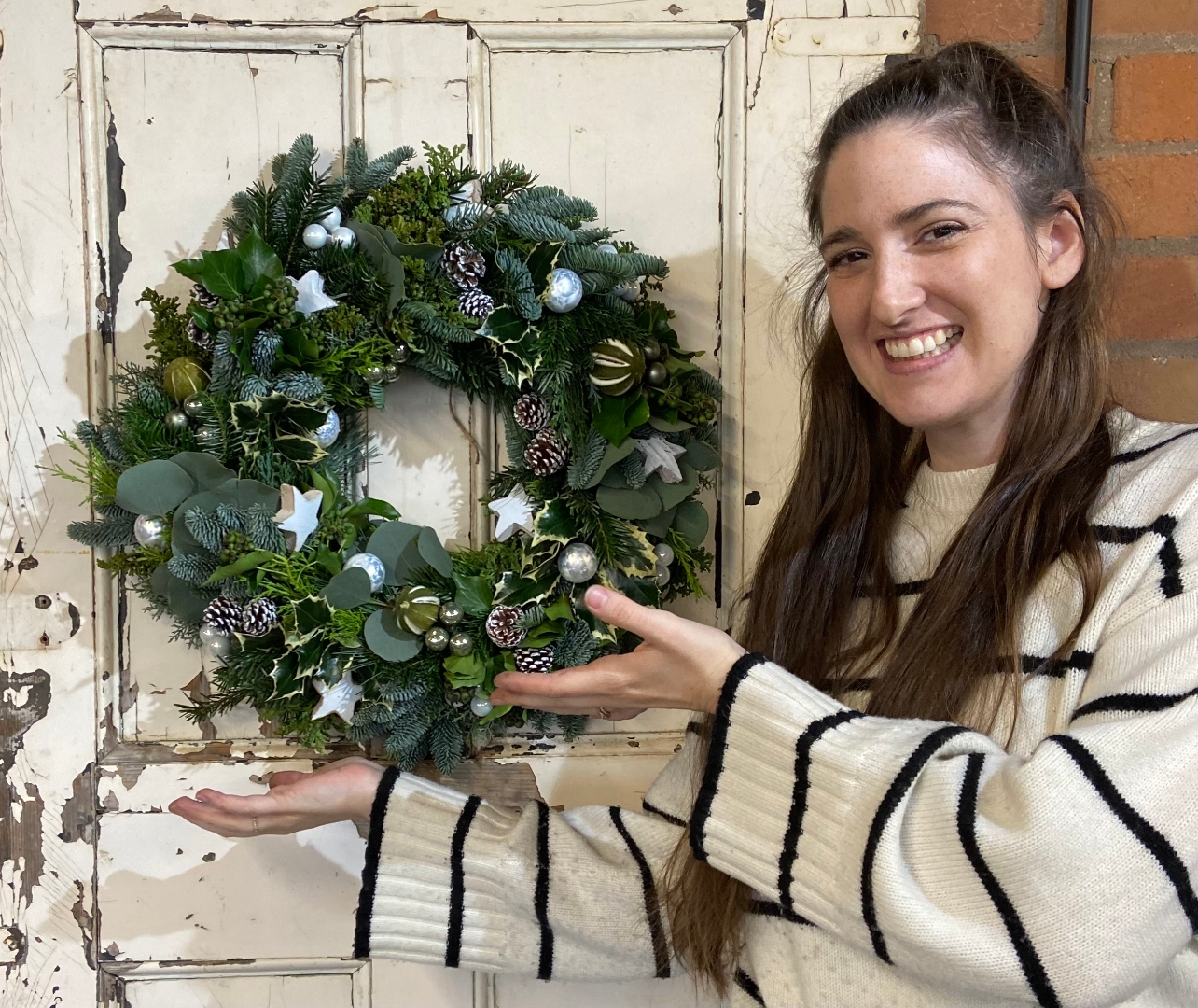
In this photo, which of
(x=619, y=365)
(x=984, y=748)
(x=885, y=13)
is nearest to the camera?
(x=984, y=748)

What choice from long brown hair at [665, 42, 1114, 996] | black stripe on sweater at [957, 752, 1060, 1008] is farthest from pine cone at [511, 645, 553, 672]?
black stripe on sweater at [957, 752, 1060, 1008]

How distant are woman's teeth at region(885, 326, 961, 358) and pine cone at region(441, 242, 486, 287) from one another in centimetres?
44

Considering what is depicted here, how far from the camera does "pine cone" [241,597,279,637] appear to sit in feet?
2.96

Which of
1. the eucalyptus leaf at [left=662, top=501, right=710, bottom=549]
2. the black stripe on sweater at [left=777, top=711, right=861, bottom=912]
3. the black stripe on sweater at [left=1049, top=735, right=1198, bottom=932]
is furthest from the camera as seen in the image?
the eucalyptus leaf at [left=662, top=501, right=710, bottom=549]

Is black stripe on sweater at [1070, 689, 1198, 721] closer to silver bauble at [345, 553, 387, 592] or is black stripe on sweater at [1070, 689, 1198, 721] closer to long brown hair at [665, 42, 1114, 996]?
long brown hair at [665, 42, 1114, 996]

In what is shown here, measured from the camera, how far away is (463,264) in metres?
0.94

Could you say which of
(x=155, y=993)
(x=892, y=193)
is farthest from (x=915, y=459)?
(x=155, y=993)

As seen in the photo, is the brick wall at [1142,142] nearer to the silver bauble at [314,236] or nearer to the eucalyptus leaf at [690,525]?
the eucalyptus leaf at [690,525]

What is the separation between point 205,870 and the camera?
1093 millimetres

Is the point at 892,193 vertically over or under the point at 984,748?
A: over

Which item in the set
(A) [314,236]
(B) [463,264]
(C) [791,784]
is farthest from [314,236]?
(C) [791,784]

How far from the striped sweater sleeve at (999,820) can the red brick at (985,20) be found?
0.72 metres

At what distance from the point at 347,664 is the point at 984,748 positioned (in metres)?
0.61

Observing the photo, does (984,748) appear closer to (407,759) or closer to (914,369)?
(914,369)
